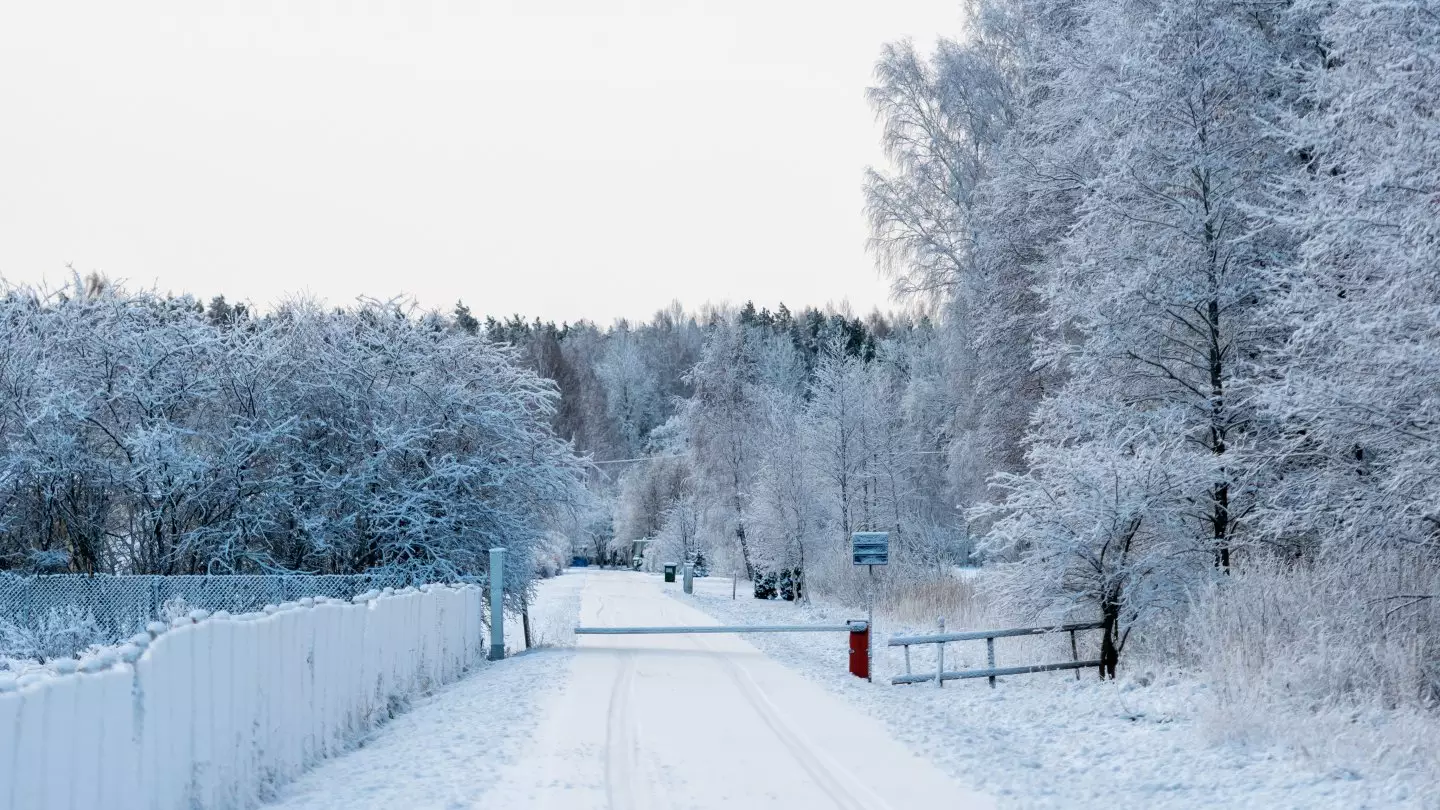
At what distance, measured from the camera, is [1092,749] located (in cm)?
1094

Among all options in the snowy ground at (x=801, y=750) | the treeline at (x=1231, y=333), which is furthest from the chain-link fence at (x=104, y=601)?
the treeline at (x=1231, y=333)

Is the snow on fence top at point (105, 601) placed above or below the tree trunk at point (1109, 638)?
above

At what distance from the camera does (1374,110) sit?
36.3 feet

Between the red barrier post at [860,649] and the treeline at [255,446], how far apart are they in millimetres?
6367

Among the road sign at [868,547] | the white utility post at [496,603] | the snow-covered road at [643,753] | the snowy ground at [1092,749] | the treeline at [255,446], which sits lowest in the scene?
the snowy ground at [1092,749]

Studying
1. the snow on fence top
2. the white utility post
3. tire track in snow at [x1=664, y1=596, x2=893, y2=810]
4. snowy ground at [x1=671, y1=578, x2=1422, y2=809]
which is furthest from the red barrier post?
the snow on fence top

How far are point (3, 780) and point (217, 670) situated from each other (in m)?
2.77

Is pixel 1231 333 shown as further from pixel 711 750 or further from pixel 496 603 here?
pixel 496 603

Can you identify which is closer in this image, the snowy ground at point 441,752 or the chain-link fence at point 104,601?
the snowy ground at point 441,752

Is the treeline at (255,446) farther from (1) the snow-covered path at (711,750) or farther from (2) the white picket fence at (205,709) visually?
(2) the white picket fence at (205,709)

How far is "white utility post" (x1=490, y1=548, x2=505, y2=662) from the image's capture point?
751 inches

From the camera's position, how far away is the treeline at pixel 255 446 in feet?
63.5

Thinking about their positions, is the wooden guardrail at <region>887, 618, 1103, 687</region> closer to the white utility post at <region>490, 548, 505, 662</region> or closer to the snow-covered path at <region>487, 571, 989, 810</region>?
the snow-covered path at <region>487, 571, 989, 810</region>

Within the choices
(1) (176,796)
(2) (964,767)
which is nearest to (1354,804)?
(2) (964,767)
